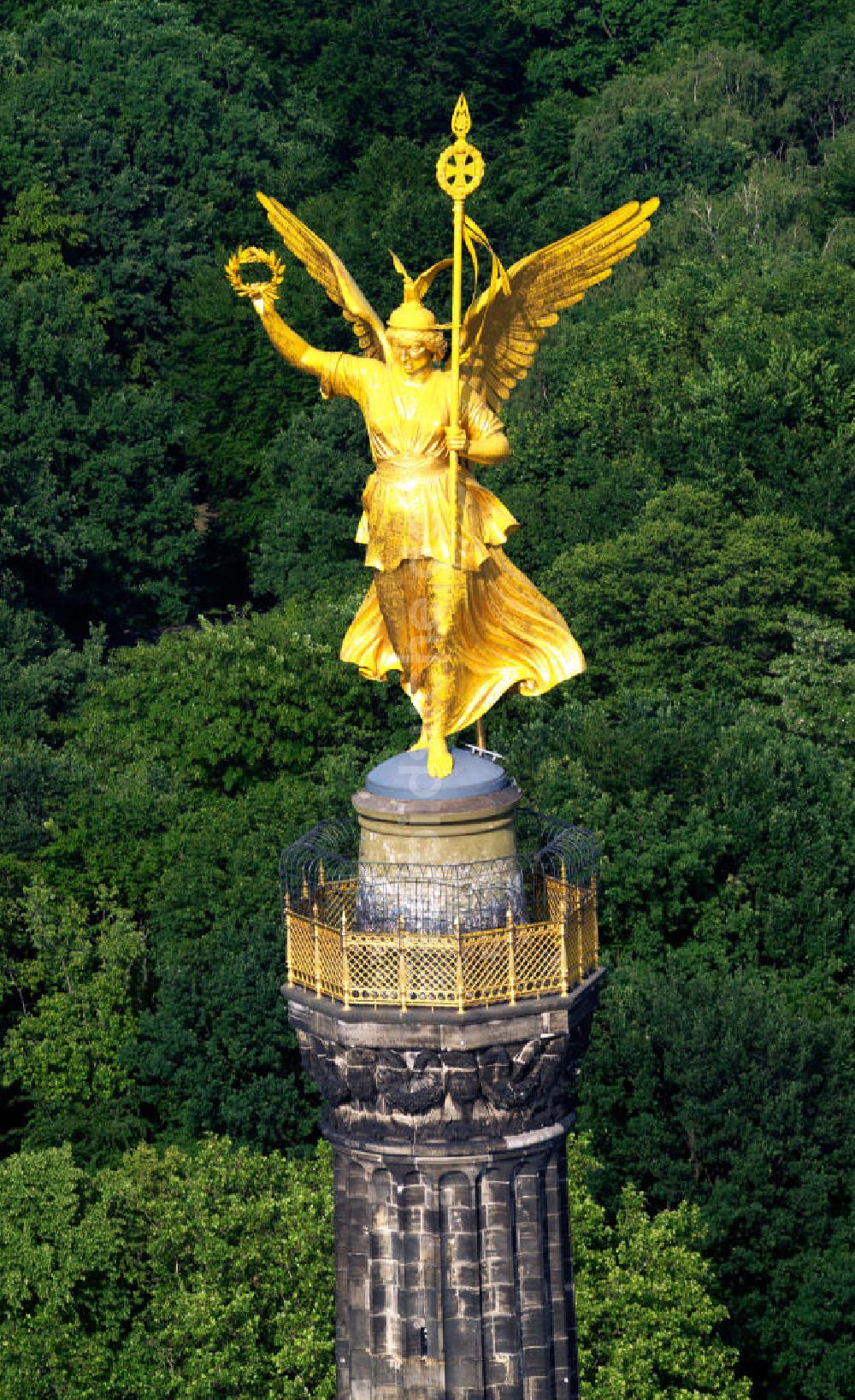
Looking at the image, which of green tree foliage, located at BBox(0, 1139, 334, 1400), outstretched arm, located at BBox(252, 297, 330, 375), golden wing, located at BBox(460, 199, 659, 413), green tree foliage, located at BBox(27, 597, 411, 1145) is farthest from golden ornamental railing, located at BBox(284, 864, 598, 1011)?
green tree foliage, located at BBox(27, 597, 411, 1145)

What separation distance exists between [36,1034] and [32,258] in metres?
58.2

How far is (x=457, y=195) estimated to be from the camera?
44438 mm

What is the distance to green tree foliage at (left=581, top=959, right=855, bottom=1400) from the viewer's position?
78938 mm

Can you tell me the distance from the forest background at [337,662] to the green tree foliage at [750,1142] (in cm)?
11

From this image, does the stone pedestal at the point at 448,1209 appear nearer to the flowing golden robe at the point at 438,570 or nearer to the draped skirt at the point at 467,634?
the draped skirt at the point at 467,634

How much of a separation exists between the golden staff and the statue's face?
1.57 feet

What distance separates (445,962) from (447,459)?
601 centimetres

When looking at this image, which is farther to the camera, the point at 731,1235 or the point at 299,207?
the point at 299,207

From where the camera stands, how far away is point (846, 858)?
88375mm

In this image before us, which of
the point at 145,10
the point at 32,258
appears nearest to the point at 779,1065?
the point at 32,258

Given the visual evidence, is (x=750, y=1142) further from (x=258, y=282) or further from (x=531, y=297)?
(x=531, y=297)

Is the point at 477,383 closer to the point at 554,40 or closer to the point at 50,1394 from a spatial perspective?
the point at 50,1394

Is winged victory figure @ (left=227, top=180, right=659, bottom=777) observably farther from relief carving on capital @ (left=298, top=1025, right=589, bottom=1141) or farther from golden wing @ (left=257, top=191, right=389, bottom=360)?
relief carving on capital @ (left=298, top=1025, right=589, bottom=1141)

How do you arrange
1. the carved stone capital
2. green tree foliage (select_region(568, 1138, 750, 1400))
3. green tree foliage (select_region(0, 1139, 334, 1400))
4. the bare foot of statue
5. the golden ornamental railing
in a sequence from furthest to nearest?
green tree foliage (select_region(0, 1139, 334, 1400)), green tree foliage (select_region(568, 1138, 750, 1400)), the bare foot of statue, the carved stone capital, the golden ornamental railing
